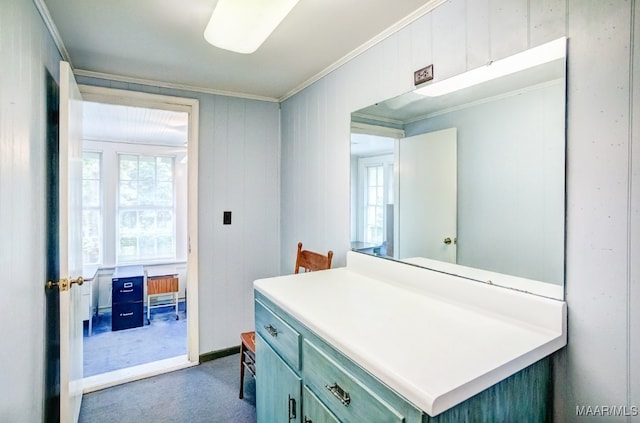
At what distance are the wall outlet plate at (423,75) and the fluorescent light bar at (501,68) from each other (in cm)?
3

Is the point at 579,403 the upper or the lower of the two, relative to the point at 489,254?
lower

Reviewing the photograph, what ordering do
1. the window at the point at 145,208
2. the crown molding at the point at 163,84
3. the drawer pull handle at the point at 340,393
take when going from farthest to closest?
the window at the point at 145,208 → the crown molding at the point at 163,84 → the drawer pull handle at the point at 340,393

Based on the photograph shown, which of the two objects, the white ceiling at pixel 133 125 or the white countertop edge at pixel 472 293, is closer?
the white countertop edge at pixel 472 293

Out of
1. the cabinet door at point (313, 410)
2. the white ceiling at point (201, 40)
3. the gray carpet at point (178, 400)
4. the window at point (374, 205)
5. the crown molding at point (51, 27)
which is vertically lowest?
the gray carpet at point (178, 400)

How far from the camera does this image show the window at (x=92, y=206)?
171 inches

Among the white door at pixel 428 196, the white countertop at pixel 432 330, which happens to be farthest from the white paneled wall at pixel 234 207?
the white door at pixel 428 196

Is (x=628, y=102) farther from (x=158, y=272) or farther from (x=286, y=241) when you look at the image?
(x=158, y=272)

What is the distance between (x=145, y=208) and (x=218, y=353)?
108 inches

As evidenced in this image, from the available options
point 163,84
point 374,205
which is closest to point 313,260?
point 374,205

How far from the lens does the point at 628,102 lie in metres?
0.93

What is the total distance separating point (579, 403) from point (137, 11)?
2.33 metres

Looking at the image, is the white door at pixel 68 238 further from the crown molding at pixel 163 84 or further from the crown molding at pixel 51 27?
the crown molding at pixel 163 84

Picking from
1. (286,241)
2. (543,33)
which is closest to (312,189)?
(286,241)
